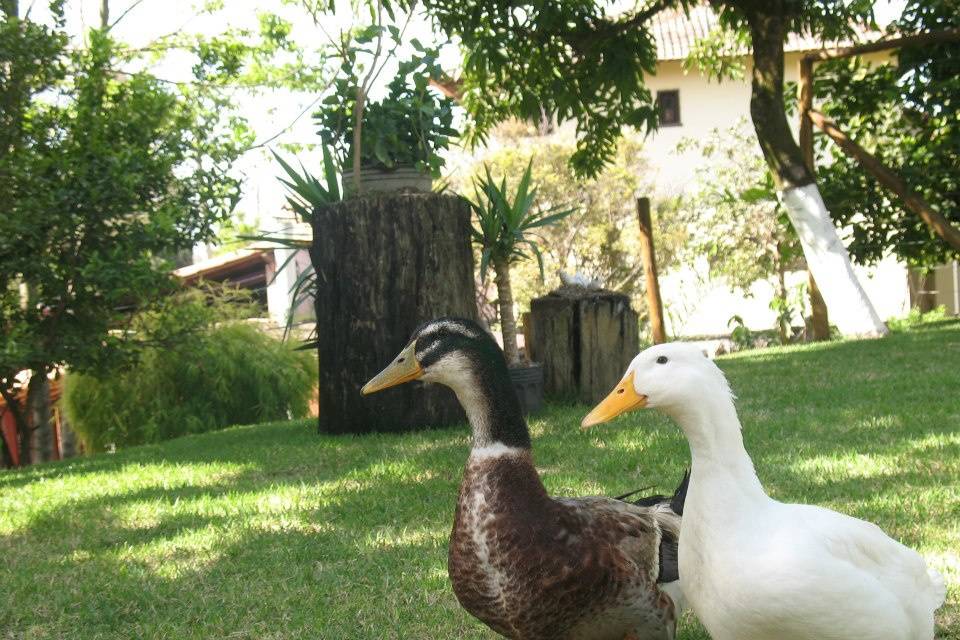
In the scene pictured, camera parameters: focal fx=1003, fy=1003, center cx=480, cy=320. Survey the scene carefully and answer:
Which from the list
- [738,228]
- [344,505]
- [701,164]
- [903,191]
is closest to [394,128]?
[344,505]

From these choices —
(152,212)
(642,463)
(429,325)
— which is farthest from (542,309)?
(429,325)

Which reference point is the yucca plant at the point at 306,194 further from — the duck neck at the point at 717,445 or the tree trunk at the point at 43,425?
the duck neck at the point at 717,445

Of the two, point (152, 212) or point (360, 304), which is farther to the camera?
point (152, 212)

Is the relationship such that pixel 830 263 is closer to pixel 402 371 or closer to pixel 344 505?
pixel 344 505

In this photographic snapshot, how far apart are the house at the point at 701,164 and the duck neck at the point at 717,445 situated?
14908 mm

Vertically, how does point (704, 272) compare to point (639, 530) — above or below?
above

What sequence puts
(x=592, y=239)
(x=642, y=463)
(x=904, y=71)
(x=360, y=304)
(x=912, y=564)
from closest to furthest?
(x=912, y=564)
(x=642, y=463)
(x=360, y=304)
(x=904, y=71)
(x=592, y=239)

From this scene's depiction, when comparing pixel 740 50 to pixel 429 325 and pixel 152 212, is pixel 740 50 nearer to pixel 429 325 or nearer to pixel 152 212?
pixel 152 212

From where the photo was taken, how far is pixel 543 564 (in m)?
2.71

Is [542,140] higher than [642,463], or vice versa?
[542,140]

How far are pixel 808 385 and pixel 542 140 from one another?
40.3 ft

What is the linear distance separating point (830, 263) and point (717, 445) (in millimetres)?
9187

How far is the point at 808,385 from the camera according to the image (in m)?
7.75

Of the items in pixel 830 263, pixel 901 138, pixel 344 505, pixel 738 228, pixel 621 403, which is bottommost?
pixel 344 505
